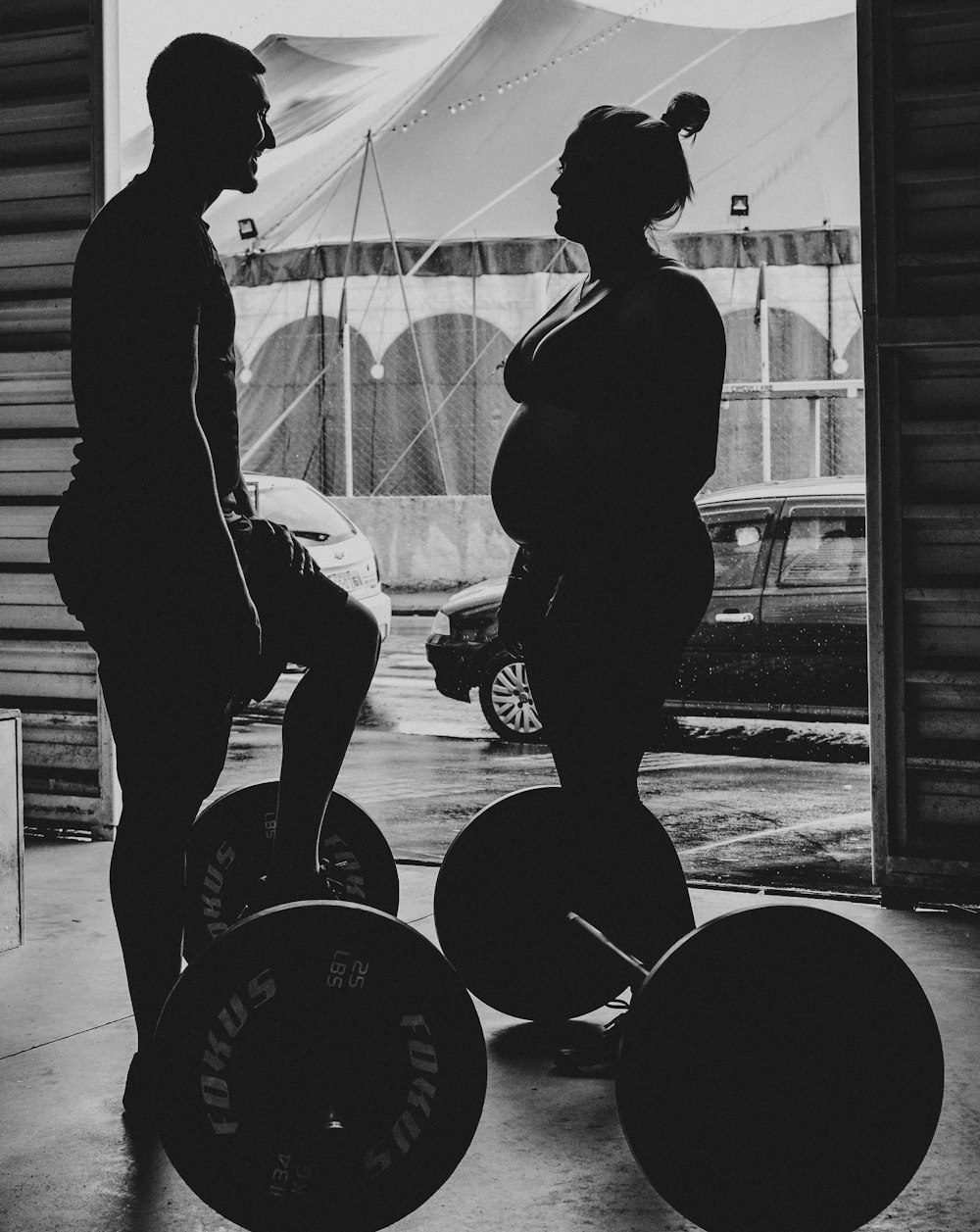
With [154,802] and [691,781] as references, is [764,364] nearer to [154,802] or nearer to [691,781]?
[691,781]

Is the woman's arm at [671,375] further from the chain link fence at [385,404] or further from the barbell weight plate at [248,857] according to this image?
the chain link fence at [385,404]

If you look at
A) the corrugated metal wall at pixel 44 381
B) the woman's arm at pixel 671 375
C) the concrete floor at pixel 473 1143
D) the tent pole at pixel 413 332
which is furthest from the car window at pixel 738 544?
the tent pole at pixel 413 332

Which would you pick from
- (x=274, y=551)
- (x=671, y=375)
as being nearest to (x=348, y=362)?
(x=274, y=551)

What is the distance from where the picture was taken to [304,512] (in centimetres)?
1073

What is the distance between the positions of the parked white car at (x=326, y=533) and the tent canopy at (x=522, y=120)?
6114 mm

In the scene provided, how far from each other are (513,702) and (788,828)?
2976 mm

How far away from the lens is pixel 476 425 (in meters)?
17.0

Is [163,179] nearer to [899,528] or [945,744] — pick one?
[899,528]

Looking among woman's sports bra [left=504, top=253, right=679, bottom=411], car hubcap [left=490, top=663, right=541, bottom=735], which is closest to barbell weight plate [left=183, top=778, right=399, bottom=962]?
woman's sports bra [left=504, top=253, right=679, bottom=411]

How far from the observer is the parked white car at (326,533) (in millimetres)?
10312

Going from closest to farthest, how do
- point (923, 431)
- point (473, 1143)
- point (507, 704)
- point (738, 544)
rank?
point (473, 1143)
point (923, 431)
point (738, 544)
point (507, 704)

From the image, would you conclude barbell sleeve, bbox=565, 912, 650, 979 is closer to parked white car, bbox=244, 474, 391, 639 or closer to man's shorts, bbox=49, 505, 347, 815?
man's shorts, bbox=49, 505, 347, 815

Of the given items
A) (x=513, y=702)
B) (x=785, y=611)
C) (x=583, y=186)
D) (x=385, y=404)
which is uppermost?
(x=385, y=404)

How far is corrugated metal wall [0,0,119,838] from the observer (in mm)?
5508
